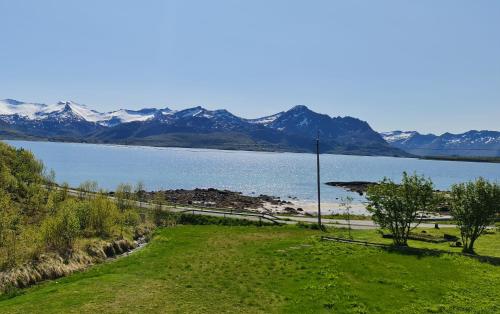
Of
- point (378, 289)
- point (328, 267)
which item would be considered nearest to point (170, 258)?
point (328, 267)

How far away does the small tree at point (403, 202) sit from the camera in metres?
45.8

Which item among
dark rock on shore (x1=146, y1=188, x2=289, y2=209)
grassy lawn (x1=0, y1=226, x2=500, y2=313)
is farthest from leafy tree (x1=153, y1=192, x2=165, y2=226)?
dark rock on shore (x1=146, y1=188, x2=289, y2=209)

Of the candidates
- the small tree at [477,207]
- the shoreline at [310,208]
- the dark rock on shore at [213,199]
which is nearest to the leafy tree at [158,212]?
the small tree at [477,207]

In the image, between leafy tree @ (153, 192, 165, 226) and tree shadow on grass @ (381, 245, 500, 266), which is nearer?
tree shadow on grass @ (381, 245, 500, 266)

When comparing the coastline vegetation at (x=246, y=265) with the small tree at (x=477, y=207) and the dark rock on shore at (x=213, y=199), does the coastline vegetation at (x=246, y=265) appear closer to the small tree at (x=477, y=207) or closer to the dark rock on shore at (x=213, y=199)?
the small tree at (x=477, y=207)

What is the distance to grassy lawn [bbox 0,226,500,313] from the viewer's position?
85.6 feet

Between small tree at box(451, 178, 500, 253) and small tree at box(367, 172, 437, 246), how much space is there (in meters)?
3.20

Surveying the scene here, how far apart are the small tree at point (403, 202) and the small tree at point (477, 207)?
320cm

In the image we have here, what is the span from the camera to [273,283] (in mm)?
31391

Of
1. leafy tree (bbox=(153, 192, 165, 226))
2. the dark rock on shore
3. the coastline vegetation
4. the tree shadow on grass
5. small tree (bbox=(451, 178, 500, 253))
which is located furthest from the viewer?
the dark rock on shore

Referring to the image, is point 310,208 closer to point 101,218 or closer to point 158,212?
point 158,212

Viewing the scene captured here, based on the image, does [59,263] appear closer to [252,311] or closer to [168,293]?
[168,293]

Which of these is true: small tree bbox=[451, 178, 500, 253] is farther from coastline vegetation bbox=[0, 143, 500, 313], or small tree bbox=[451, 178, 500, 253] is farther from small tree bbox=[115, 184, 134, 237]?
small tree bbox=[115, 184, 134, 237]

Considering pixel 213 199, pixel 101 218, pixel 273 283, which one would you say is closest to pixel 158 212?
pixel 101 218
